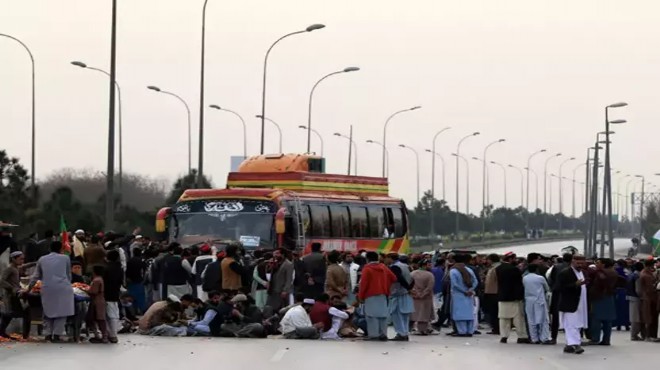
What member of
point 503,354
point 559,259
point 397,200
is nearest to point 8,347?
point 503,354

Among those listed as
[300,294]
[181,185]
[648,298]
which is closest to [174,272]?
[300,294]

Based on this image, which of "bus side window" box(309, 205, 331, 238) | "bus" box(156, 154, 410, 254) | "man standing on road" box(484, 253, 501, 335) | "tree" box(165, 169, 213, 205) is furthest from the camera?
"tree" box(165, 169, 213, 205)

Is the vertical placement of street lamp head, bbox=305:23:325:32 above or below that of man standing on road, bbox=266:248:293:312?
above

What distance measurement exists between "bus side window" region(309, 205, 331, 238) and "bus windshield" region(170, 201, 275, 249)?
303cm

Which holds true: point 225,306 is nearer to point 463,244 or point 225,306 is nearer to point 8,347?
point 8,347

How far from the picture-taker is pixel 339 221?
140 feet

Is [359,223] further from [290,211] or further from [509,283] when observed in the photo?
[509,283]

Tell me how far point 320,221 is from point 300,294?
42.0 ft

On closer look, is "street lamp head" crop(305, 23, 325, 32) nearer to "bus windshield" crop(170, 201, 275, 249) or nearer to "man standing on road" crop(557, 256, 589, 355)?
A: "bus windshield" crop(170, 201, 275, 249)

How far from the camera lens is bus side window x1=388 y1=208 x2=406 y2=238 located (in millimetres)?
47531

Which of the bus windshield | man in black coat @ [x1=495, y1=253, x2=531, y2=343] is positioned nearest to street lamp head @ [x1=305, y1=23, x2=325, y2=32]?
the bus windshield

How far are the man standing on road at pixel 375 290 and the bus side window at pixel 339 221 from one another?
14117mm

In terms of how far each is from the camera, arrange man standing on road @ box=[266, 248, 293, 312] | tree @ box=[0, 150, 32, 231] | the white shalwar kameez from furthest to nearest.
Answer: tree @ box=[0, 150, 32, 231] → man standing on road @ box=[266, 248, 293, 312] → the white shalwar kameez

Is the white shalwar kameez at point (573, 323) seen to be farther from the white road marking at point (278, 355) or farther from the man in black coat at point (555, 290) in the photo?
the white road marking at point (278, 355)
